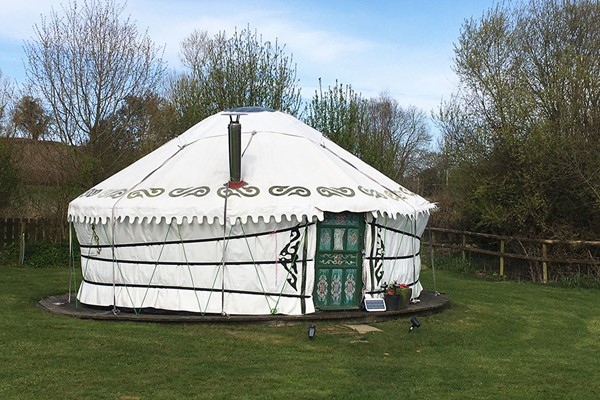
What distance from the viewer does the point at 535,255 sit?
12.4 m

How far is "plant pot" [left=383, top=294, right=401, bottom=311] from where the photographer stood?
753 cm

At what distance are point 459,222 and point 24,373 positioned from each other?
39.0ft

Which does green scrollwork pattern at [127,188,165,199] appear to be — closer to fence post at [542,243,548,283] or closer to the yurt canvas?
the yurt canvas

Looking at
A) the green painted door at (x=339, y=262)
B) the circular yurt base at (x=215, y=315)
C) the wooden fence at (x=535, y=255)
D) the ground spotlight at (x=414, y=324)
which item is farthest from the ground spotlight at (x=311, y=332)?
the wooden fence at (x=535, y=255)

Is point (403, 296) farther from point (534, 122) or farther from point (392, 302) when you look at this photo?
point (534, 122)

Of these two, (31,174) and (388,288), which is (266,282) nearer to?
(388,288)

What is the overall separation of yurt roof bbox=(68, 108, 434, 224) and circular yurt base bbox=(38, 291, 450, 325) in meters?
1.03

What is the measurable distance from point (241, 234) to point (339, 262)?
1.20m

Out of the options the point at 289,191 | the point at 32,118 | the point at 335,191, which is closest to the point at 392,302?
the point at 335,191

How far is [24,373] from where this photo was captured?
487cm

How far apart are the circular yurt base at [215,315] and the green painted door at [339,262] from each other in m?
0.16

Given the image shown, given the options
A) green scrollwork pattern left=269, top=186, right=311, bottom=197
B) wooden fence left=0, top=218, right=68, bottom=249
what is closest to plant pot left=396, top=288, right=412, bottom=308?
green scrollwork pattern left=269, top=186, right=311, bottom=197

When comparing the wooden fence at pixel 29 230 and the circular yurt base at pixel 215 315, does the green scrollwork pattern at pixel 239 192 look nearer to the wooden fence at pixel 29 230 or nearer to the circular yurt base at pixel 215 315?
the circular yurt base at pixel 215 315

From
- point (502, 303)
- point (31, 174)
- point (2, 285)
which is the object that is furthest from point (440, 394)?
point (31, 174)
